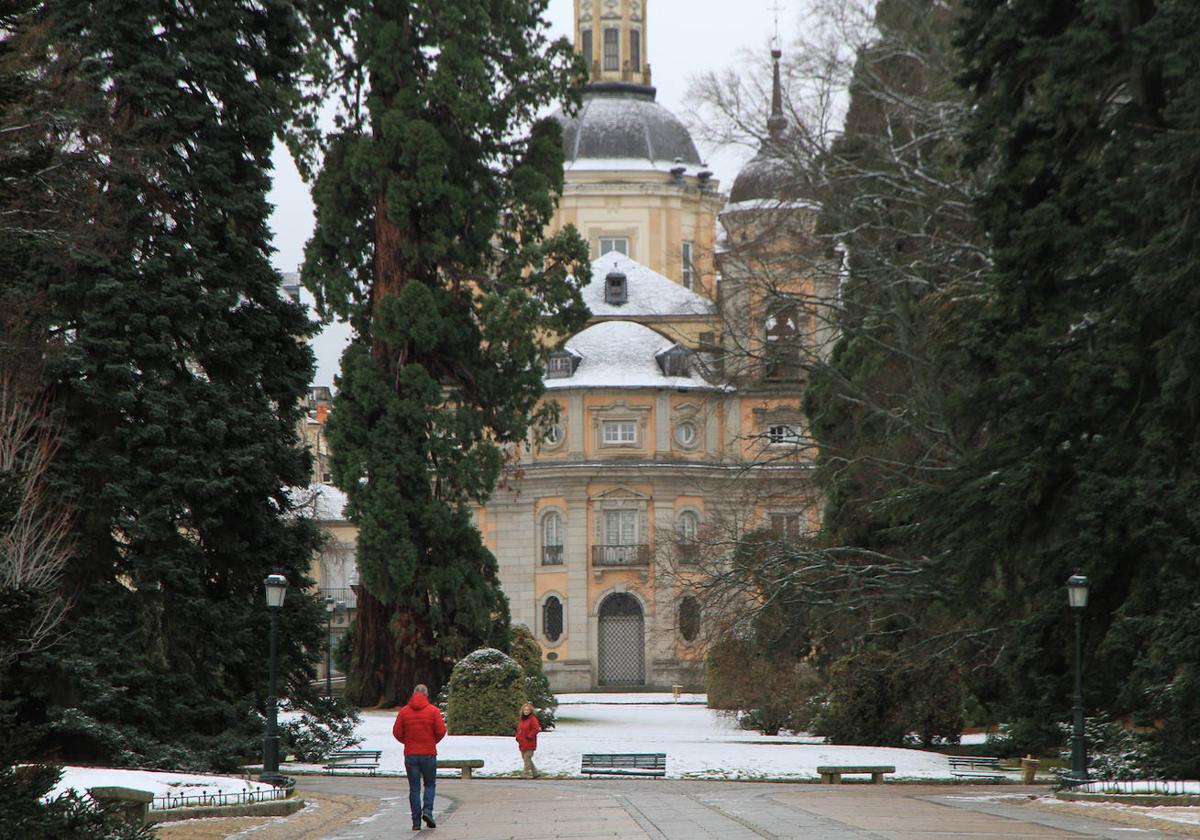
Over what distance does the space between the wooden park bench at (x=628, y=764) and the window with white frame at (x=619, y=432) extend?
41263 millimetres

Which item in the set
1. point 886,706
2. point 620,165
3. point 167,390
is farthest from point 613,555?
point 167,390

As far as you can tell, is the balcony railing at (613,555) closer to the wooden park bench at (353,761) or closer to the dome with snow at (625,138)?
the dome with snow at (625,138)

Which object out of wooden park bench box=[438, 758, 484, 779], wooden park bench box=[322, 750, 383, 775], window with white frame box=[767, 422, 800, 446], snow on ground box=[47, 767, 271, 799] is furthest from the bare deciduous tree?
window with white frame box=[767, 422, 800, 446]

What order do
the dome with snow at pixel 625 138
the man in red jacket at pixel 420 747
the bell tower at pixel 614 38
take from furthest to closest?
1. the bell tower at pixel 614 38
2. the dome with snow at pixel 625 138
3. the man in red jacket at pixel 420 747

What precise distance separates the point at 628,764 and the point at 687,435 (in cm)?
4215

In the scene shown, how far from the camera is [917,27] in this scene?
31.8m

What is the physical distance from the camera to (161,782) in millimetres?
18641

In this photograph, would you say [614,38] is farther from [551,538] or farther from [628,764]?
[628,764]

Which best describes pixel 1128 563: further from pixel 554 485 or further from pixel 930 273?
pixel 554 485

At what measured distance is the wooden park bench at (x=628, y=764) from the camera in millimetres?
26359

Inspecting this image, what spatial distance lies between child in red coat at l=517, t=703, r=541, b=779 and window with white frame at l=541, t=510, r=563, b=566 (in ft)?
137

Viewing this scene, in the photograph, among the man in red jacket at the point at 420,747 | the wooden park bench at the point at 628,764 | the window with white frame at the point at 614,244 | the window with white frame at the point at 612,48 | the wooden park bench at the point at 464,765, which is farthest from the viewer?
the window with white frame at the point at 612,48

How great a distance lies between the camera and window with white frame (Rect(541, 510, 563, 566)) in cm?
6844

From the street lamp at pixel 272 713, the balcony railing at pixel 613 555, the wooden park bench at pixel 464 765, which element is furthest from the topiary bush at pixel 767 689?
the balcony railing at pixel 613 555
